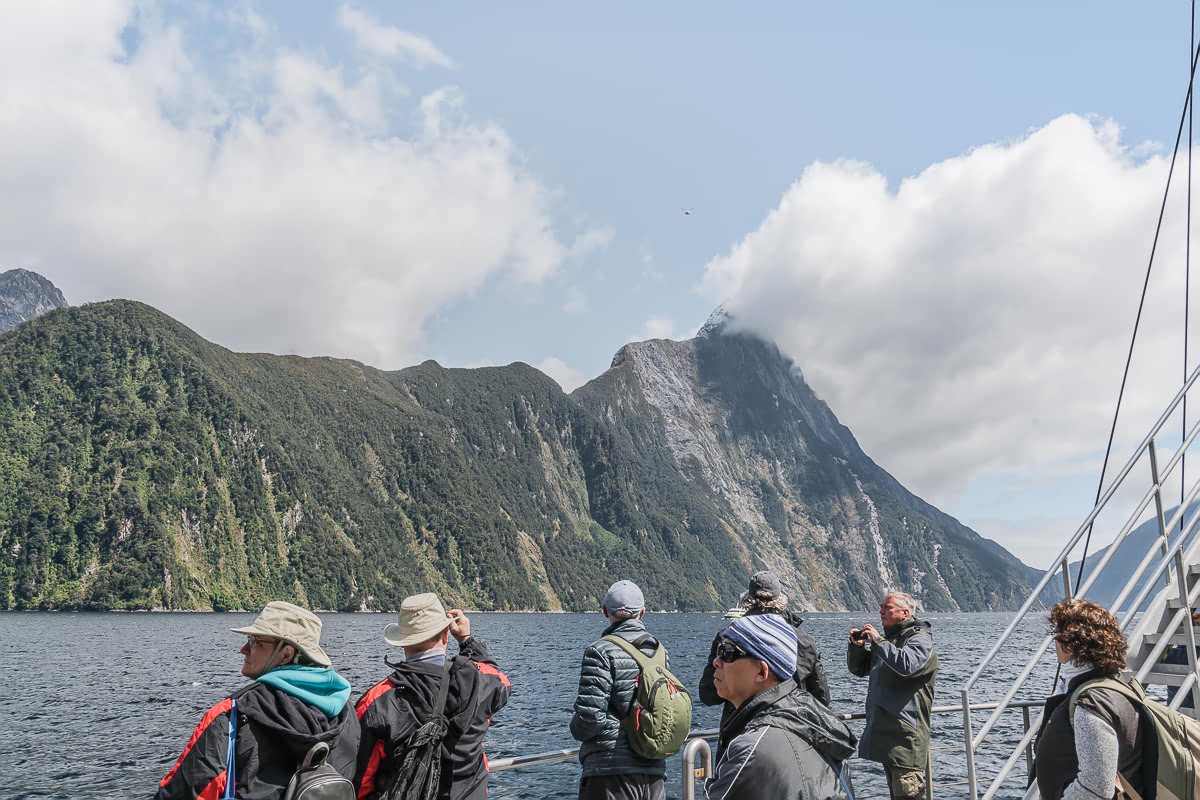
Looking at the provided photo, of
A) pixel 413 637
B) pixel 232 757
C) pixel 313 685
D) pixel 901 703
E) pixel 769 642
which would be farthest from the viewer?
pixel 901 703

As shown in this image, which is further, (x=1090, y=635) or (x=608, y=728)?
(x=608, y=728)

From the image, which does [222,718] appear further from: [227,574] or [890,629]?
[227,574]

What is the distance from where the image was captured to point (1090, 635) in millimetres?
3619

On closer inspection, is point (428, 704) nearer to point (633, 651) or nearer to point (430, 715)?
point (430, 715)

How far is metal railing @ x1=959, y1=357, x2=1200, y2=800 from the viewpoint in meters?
5.26

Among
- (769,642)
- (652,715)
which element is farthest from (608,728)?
(769,642)

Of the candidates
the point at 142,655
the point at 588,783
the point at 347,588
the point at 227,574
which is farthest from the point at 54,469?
the point at 588,783

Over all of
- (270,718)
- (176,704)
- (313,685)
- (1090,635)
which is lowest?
(176,704)

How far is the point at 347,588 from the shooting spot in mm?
199750

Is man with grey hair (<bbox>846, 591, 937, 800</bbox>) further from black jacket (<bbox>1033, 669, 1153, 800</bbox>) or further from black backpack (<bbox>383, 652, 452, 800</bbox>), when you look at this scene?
black backpack (<bbox>383, 652, 452, 800</bbox>)

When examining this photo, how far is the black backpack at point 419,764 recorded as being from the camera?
4.16 m

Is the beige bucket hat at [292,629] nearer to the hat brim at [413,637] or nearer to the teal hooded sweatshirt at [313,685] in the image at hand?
the teal hooded sweatshirt at [313,685]

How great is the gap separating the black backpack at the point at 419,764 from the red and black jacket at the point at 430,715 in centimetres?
4

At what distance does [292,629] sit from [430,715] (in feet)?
3.55
